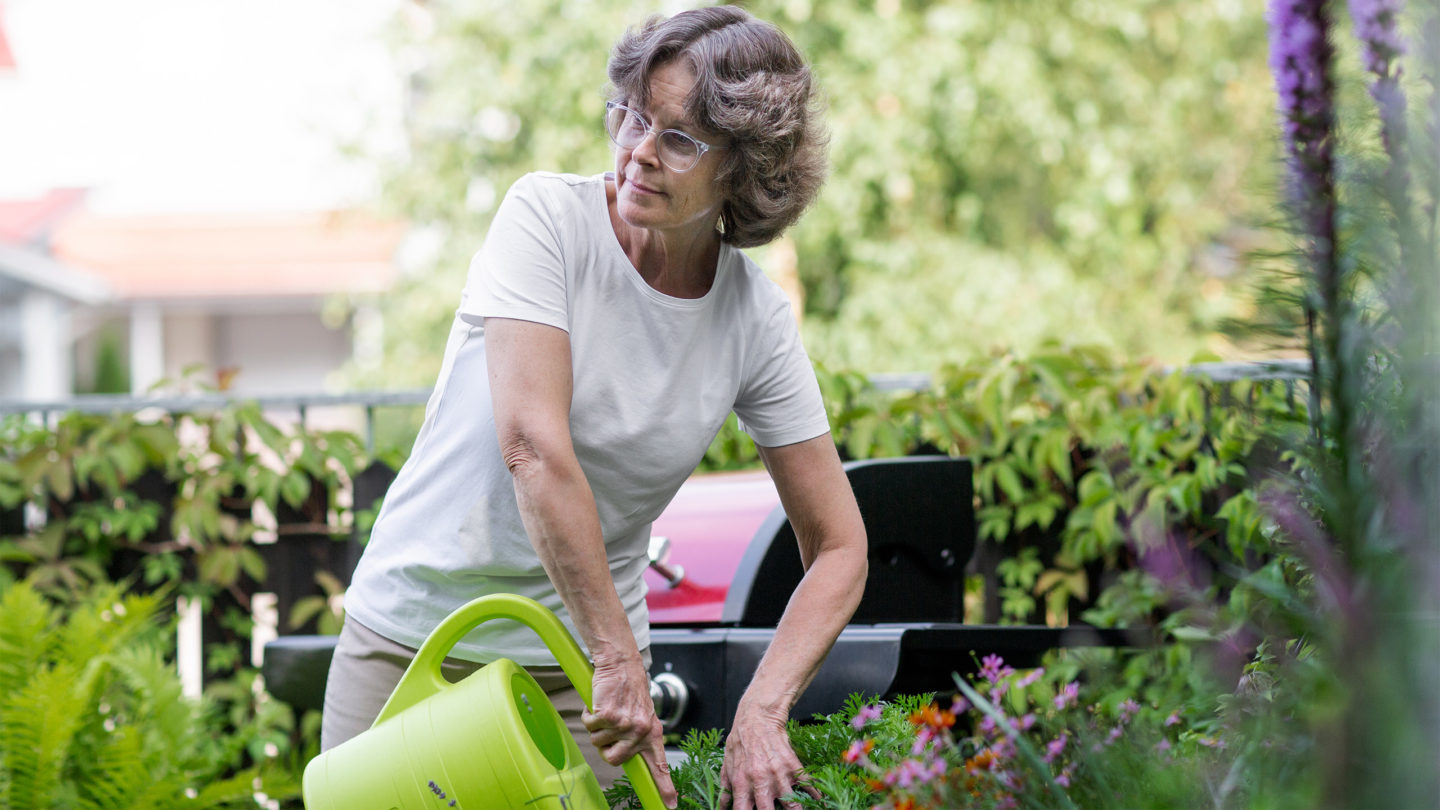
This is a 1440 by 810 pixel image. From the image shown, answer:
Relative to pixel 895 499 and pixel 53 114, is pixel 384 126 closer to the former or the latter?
pixel 895 499

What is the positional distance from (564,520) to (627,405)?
26 cm

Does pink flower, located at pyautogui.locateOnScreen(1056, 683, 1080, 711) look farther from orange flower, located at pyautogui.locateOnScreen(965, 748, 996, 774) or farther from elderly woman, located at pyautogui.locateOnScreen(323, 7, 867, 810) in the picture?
elderly woman, located at pyautogui.locateOnScreen(323, 7, 867, 810)

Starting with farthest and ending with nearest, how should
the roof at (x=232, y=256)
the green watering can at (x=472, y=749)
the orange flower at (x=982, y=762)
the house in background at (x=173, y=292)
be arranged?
1. the roof at (x=232, y=256)
2. the house in background at (x=173, y=292)
3. the green watering can at (x=472, y=749)
4. the orange flower at (x=982, y=762)

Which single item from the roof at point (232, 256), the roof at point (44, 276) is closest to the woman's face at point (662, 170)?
the roof at point (232, 256)

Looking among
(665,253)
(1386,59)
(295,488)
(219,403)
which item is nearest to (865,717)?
(665,253)

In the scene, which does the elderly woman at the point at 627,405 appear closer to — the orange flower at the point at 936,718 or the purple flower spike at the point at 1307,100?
the orange flower at the point at 936,718

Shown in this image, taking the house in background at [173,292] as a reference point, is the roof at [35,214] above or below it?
above

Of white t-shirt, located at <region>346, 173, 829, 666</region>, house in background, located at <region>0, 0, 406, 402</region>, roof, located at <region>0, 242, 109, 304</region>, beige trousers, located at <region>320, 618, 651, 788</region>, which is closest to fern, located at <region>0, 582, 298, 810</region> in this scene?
beige trousers, located at <region>320, 618, 651, 788</region>

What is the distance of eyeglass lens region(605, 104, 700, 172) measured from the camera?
165 cm

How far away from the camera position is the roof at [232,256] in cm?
1741

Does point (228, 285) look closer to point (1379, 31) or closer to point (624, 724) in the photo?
point (624, 724)

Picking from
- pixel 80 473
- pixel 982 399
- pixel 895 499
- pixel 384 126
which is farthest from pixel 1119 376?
pixel 384 126

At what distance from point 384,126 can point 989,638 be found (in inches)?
345

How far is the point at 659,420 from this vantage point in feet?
5.83
